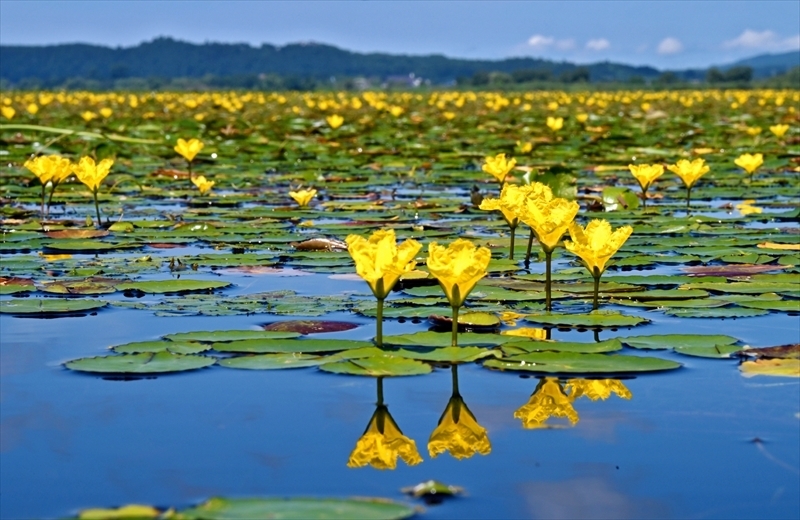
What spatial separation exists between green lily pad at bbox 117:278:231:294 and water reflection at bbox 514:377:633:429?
151cm

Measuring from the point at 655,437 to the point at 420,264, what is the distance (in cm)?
225

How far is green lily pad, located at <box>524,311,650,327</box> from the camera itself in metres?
3.26

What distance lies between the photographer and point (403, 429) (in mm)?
2324

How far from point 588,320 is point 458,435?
108cm

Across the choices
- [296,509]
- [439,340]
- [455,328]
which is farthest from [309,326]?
[296,509]

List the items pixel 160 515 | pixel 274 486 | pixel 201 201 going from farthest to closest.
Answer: pixel 201 201 < pixel 274 486 < pixel 160 515

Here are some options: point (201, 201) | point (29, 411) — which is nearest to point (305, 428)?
point (29, 411)

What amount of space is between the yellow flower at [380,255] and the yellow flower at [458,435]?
384mm

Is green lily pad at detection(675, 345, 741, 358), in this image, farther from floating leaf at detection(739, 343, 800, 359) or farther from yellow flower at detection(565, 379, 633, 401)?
yellow flower at detection(565, 379, 633, 401)

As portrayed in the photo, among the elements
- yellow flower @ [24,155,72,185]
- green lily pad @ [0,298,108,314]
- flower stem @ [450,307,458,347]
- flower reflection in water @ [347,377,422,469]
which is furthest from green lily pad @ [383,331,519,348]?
yellow flower @ [24,155,72,185]

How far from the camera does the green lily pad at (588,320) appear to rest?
326cm

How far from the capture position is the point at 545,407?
2.48 m

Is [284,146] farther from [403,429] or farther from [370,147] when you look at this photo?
[403,429]

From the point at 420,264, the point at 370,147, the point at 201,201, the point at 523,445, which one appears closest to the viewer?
the point at 523,445
